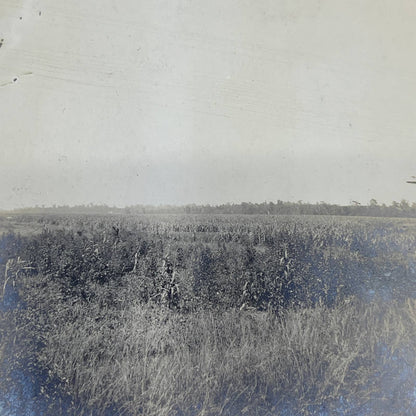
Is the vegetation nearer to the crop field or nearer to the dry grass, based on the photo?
the crop field

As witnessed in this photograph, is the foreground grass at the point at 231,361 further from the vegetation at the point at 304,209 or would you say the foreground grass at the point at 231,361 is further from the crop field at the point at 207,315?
the vegetation at the point at 304,209

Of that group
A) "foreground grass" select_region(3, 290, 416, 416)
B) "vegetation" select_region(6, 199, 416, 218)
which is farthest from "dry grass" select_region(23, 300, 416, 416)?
"vegetation" select_region(6, 199, 416, 218)

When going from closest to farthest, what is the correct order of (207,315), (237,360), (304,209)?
(237,360) → (207,315) → (304,209)

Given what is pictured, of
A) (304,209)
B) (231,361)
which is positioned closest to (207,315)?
(231,361)

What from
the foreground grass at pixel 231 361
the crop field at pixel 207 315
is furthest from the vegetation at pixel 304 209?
Result: the foreground grass at pixel 231 361

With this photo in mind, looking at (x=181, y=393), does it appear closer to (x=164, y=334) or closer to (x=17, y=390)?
(x=164, y=334)

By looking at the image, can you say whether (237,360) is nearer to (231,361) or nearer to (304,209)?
(231,361)
